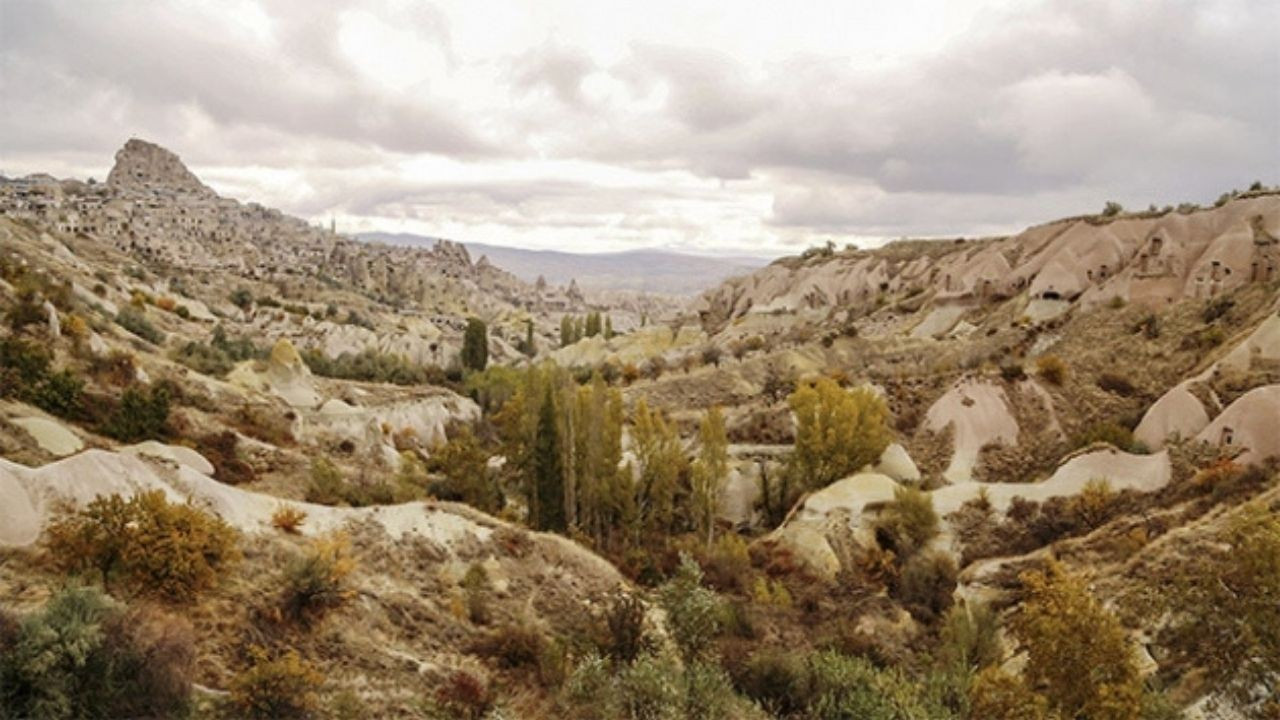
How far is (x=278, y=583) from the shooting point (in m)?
11.9

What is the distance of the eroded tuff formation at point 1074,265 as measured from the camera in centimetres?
4153

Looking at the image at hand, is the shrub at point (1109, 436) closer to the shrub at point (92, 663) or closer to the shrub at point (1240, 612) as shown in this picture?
the shrub at point (1240, 612)

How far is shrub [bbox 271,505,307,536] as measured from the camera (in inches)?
540

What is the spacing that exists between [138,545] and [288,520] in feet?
11.1

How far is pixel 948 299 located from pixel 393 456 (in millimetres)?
43628

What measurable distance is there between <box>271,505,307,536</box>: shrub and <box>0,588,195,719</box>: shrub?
475 cm

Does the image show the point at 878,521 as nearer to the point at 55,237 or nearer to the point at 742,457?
the point at 742,457

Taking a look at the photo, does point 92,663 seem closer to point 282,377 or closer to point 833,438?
point 833,438

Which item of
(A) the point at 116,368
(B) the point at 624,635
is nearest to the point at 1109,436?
(B) the point at 624,635

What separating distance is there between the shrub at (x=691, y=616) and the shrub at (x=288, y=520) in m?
6.82

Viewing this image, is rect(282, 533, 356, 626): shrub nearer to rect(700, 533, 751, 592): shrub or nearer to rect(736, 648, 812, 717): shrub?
rect(736, 648, 812, 717): shrub

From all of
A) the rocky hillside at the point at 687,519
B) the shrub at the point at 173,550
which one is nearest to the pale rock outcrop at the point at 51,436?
the rocky hillside at the point at 687,519

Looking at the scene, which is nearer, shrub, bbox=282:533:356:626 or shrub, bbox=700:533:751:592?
shrub, bbox=282:533:356:626

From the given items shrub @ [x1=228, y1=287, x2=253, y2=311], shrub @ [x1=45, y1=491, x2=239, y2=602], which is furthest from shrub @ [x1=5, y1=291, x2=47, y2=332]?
shrub @ [x1=228, y1=287, x2=253, y2=311]
